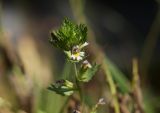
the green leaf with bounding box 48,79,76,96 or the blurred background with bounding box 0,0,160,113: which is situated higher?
the blurred background with bounding box 0,0,160,113

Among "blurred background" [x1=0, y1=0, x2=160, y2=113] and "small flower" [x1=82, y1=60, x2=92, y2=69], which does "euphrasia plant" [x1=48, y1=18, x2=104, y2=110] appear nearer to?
"small flower" [x1=82, y1=60, x2=92, y2=69]

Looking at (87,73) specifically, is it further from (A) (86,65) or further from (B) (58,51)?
(B) (58,51)

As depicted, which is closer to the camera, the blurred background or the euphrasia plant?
the euphrasia plant

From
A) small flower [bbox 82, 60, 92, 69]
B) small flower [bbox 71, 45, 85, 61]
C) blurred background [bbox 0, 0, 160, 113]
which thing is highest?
blurred background [bbox 0, 0, 160, 113]

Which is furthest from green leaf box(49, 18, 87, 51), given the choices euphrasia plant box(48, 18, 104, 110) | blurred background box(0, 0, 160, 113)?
blurred background box(0, 0, 160, 113)

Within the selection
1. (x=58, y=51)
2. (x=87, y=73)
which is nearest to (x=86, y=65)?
(x=87, y=73)

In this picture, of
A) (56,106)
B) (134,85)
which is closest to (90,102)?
(56,106)

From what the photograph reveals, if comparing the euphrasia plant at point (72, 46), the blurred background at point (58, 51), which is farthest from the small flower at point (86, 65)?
the blurred background at point (58, 51)
